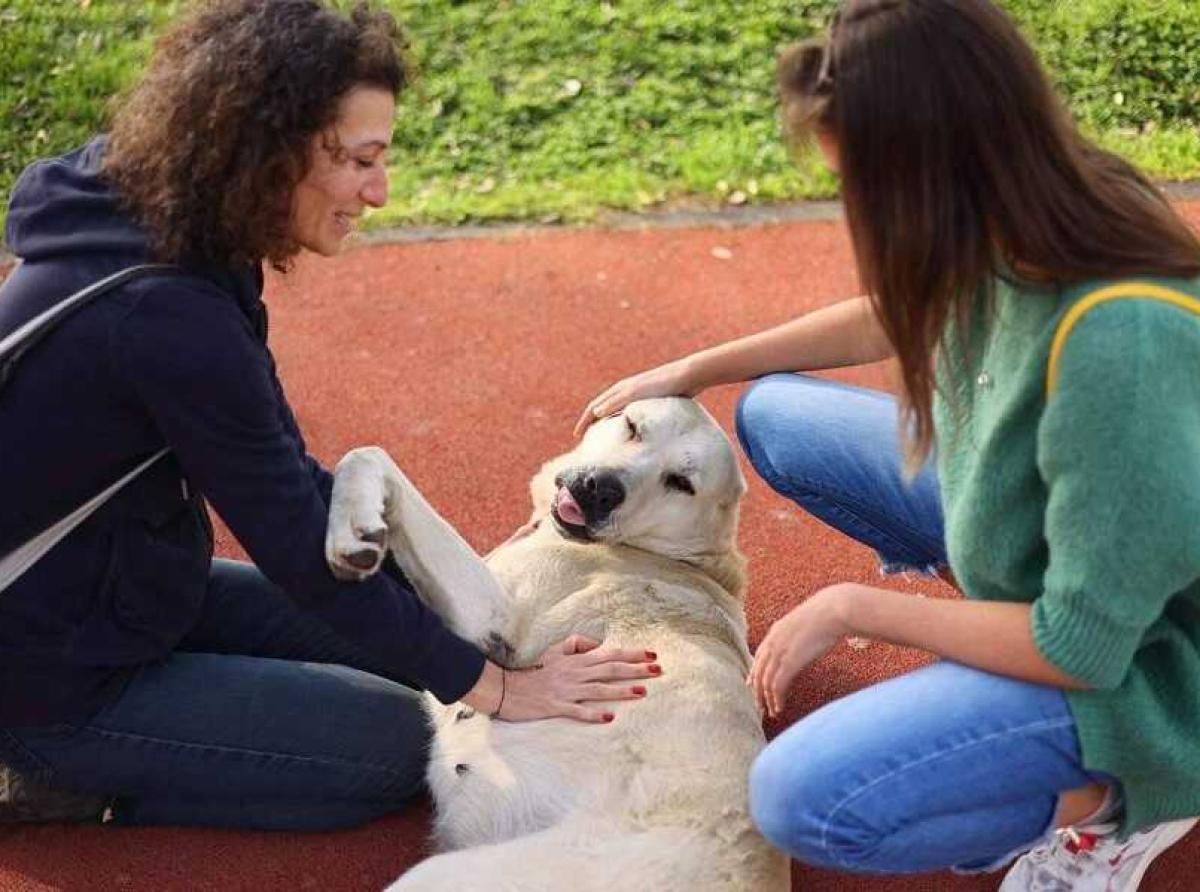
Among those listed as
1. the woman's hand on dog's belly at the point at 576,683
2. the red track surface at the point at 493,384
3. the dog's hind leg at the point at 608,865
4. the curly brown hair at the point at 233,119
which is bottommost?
the red track surface at the point at 493,384

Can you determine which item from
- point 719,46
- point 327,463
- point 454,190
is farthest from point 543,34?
point 327,463

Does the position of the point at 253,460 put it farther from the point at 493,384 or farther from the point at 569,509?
the point at 493,384

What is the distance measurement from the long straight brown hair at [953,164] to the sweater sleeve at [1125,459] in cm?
15

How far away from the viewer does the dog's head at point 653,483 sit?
3918 mm

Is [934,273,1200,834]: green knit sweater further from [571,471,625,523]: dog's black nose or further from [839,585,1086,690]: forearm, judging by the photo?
[571,471,625,523]: dog's black nose

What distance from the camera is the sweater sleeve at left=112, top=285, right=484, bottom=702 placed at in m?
2.88

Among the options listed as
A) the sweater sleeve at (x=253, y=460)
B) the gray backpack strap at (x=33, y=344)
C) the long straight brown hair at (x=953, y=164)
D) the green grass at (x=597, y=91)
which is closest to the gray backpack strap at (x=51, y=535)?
the gray backpack strap at (x=33, y=344)

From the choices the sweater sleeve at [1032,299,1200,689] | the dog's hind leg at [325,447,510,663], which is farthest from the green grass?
the sweater sleeve at [1032,299,1200,689]

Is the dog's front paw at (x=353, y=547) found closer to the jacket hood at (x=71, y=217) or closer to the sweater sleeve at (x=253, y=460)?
the sweater sleeve at (x=253, y=460)

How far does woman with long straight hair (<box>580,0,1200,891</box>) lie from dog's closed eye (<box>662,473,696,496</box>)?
0.90 meters

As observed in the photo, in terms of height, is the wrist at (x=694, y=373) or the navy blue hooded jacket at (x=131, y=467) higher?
the navy blue hooded jacket at (x=131, y=467)

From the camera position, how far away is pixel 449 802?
3.56m

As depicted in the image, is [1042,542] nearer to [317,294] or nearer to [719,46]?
[317,294]

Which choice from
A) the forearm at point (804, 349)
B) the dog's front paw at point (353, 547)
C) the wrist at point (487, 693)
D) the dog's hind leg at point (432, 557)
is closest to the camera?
the dog's front paw at point (353, 547)
